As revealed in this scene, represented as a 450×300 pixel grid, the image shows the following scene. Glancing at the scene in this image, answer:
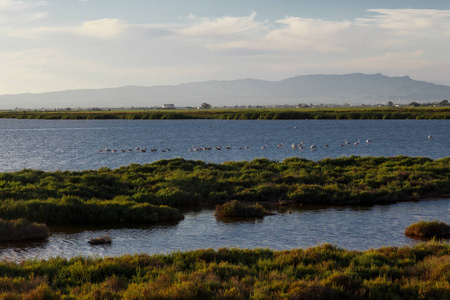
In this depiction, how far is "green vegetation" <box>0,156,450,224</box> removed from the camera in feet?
71.4

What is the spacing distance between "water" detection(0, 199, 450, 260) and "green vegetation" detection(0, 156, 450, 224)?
58.1 inches

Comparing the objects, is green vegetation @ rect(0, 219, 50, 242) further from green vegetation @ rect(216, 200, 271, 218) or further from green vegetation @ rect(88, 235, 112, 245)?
green vegetation @ rect(216, 200, 271, 218)

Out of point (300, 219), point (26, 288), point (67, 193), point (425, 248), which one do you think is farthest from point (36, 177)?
point (425, 248)

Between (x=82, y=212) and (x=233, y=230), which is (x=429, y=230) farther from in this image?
(x=82, y=212)

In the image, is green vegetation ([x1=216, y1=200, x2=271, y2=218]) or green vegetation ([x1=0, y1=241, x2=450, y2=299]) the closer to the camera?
green vegetation ([x1=0, y1=241, x2=450, y2=299])

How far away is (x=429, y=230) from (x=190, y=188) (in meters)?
13.8

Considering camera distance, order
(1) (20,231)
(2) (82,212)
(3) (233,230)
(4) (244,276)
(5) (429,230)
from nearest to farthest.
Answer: (4) (244,276)
(1) (20,231)
(5) (429,230)
(3) (233,230)
(2) (82,212)

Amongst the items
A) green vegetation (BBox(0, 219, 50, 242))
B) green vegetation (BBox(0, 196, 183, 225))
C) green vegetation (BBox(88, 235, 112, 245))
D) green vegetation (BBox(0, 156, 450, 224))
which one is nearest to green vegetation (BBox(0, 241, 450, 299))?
green vegetation (BBox(88, 235, 112, 245))

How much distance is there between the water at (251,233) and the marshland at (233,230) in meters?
0.05

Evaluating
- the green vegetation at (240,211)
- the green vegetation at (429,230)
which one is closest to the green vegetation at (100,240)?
the green vegetation at (240,211)

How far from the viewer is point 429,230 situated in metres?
18.8

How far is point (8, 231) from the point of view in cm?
1838

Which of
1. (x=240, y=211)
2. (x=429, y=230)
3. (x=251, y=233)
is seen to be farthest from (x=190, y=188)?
(x=429, y=230)

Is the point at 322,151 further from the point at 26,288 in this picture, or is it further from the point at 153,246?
the point at 26,288
